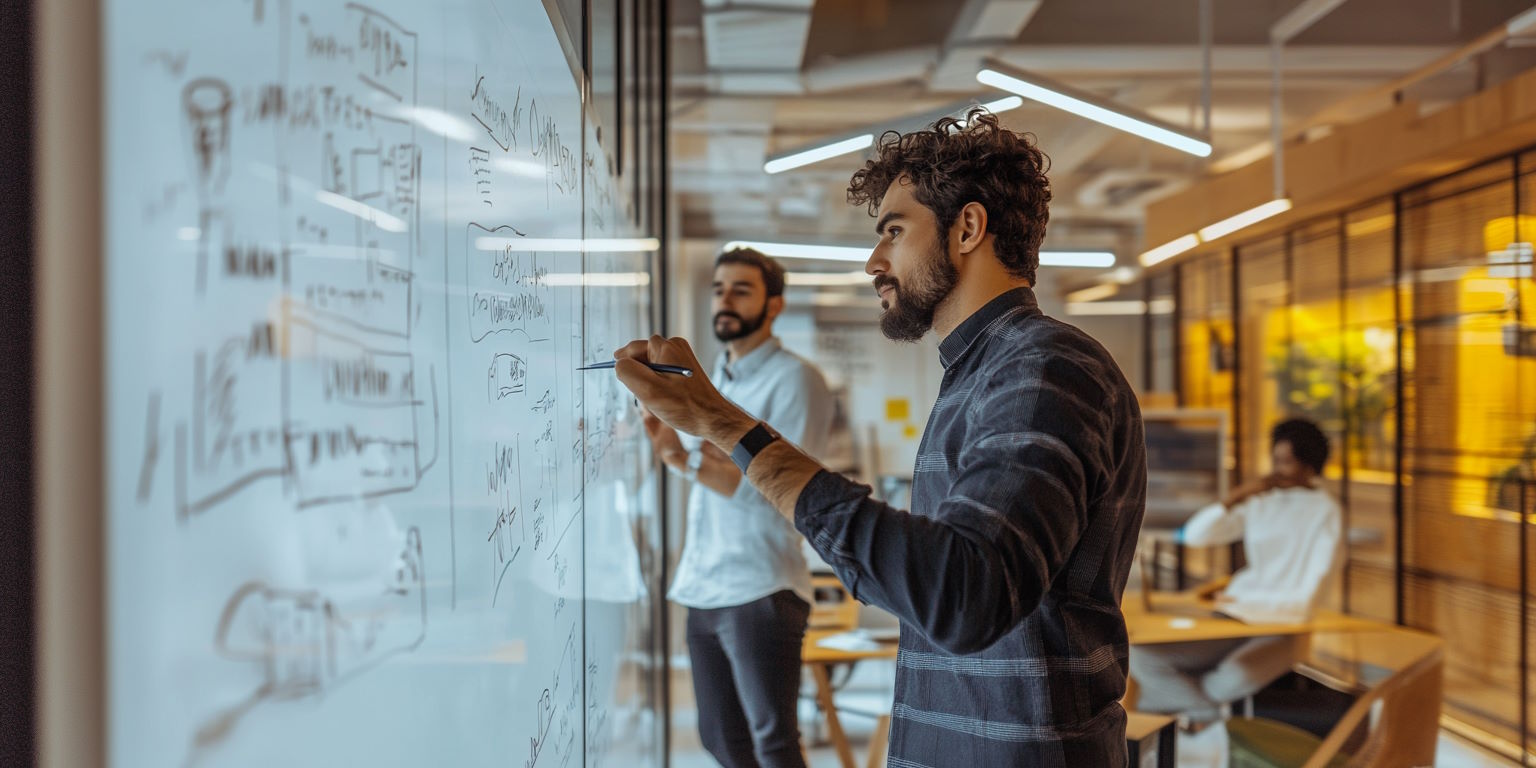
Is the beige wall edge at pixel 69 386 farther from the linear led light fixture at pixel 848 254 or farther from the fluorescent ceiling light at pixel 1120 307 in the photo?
the fluorescent ceiling light at pixel 1120 307

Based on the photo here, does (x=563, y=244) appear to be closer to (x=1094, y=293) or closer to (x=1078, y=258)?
(x=1078, y=258)

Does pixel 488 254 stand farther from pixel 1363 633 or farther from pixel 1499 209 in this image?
pixel 1499 209

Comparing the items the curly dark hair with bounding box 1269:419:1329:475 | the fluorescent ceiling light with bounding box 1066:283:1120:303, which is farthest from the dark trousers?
the fluorescent ceiling light with bounding box 1066:283:1120:303

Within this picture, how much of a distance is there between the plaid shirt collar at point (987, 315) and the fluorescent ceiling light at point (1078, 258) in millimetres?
3229

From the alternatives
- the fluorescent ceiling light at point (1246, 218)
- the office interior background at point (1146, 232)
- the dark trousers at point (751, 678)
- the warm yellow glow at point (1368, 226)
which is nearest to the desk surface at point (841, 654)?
the office interior background at point (1146, 232)

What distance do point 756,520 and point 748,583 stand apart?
0.50 ft

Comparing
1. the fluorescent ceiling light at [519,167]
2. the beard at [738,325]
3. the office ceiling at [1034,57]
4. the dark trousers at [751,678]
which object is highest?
the office ceiling at [1034,57]

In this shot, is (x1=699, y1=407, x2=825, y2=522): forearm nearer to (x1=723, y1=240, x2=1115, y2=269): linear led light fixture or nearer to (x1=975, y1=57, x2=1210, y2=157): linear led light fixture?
(x1=975, y1=57, x2=1210, y2=157): linear led light fixture

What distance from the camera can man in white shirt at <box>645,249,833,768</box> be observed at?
8.58ft

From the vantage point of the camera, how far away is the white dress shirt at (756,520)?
2.66 m

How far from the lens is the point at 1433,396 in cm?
561

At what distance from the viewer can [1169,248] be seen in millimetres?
6156

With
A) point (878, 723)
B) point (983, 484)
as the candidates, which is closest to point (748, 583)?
point (878, 723)

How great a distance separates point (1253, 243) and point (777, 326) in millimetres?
4020
